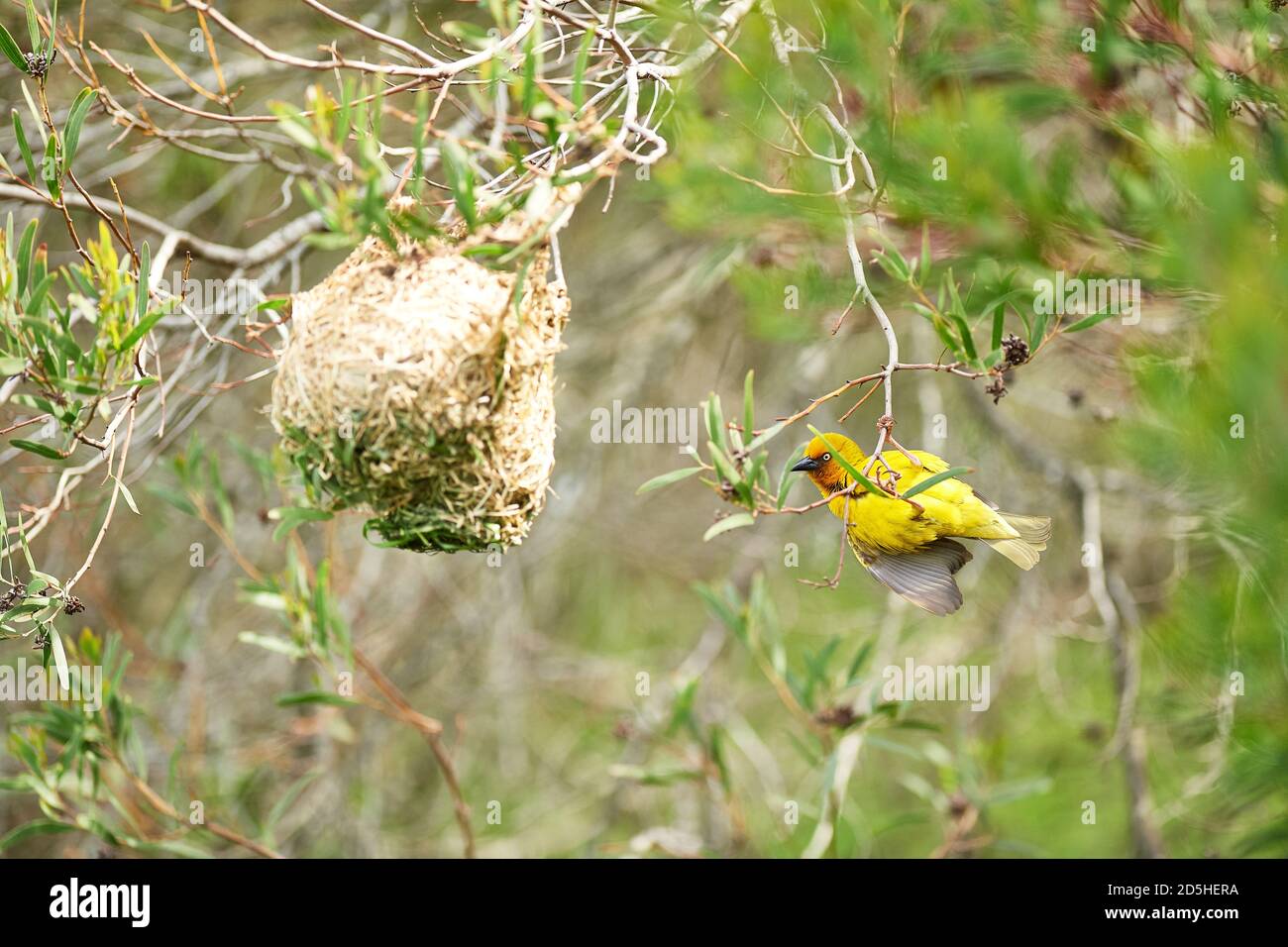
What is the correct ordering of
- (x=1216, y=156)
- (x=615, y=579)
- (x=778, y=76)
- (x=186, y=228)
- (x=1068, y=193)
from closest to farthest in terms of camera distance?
(x=1216, y=156) → (x=1068, y=193) → (x=778, y=76) → (x=186, y=228) → (x=615, y=579)

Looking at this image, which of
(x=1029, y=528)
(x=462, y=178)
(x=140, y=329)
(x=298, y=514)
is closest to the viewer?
(x=462, y=178)

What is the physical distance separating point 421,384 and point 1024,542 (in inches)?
53.7

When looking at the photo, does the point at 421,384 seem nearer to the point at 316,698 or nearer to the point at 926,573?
the point at 926,573

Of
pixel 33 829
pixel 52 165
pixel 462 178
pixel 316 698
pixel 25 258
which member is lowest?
pixel 33 829

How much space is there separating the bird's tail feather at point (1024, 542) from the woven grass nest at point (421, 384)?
105 centimetres

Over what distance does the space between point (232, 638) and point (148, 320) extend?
3153 mm

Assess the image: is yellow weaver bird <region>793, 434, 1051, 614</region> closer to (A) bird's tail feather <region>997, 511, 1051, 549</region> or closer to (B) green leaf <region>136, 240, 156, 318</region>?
(A) bird's tail feather <region>997, 511, 1051, 549</region>

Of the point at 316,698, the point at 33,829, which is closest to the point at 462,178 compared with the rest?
the point at 316,698

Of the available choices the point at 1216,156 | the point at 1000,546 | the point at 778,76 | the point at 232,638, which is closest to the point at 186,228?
the point at 232,638

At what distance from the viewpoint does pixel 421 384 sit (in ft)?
5.98

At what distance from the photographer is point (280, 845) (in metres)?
4.14

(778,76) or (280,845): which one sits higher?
(778,76)

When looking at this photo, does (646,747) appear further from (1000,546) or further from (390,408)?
(390,408)

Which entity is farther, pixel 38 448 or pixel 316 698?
pixel 316 698
